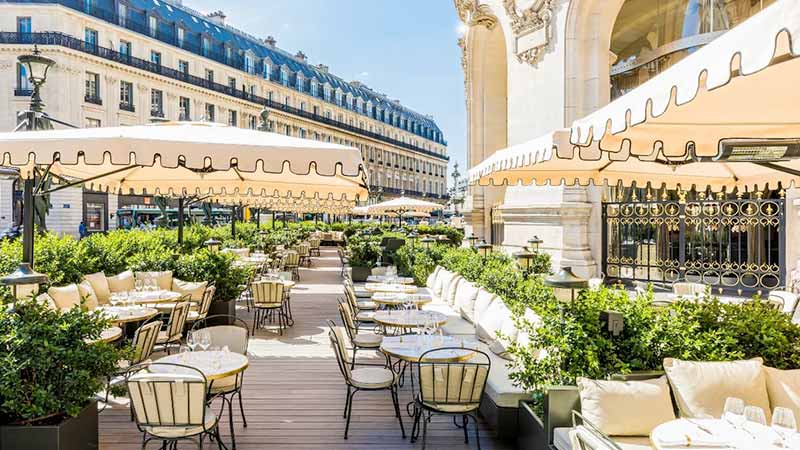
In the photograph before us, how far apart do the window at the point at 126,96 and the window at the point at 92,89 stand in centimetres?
176

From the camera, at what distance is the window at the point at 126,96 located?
1436 inches

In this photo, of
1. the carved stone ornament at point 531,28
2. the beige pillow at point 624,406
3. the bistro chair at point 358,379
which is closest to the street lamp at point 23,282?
the bistro chair at point 358,379

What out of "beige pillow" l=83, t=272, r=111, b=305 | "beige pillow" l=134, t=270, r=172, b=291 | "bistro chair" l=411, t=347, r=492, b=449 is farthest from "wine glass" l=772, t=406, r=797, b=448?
"beige pillow" l=83, t=272, r=111, b=305

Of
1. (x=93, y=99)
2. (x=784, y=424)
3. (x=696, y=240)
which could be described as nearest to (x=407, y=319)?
A: (x=784, y=424)

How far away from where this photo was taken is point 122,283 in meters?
8.96

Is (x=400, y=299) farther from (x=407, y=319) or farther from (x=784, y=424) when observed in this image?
(x=784, y=424)

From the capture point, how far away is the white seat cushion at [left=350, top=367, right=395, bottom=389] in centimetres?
512

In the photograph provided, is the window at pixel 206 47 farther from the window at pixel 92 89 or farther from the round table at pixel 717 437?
the round table at pixel 717 437

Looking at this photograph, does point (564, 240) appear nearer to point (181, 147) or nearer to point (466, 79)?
point (181, 147)

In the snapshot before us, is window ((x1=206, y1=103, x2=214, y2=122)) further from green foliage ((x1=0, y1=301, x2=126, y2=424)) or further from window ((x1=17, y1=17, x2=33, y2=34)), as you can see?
green foliage ((x1=0, y1=301, x2=126, y2=424))

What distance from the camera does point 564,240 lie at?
33.9ft

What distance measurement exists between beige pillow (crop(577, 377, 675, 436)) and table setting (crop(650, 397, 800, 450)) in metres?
0.45

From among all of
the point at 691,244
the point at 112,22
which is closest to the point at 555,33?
the point at 691,244

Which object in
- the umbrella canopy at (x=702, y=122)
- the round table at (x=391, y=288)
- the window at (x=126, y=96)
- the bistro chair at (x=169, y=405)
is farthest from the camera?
the window at (x=126, y=96)
